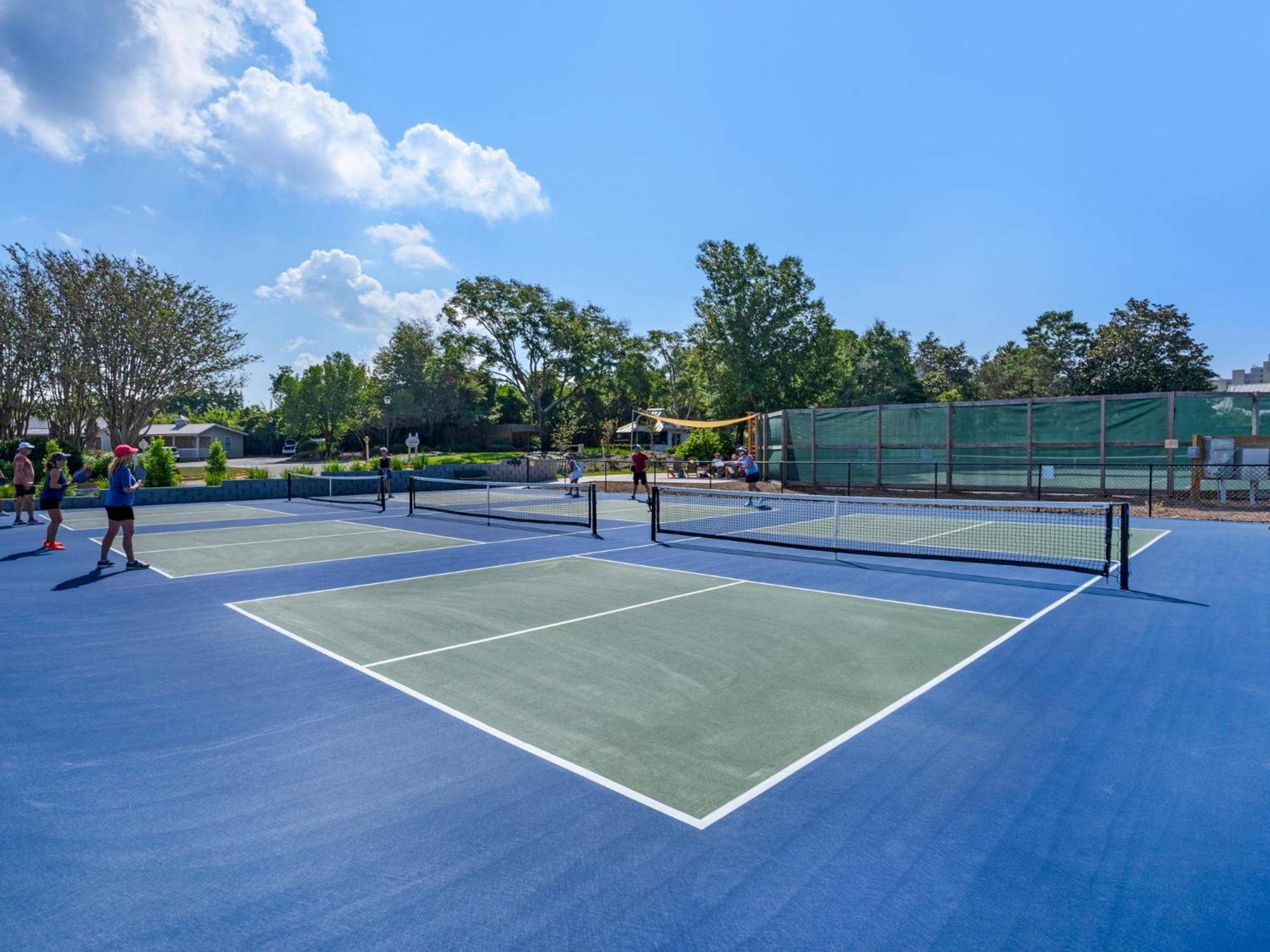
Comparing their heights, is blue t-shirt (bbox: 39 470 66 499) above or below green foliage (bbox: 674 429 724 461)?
below

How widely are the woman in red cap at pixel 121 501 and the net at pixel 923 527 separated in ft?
29.1

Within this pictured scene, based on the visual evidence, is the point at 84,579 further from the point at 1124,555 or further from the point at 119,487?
the point at 1124,555

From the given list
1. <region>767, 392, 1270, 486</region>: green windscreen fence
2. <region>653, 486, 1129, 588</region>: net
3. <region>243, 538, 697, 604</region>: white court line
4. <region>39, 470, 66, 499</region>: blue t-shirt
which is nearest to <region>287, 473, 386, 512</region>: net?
<region>39, 470, 66, 499</region>: blue t-shirt

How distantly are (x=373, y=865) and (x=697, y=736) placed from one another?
7.22 ft

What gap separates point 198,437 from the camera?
68625 millimetres

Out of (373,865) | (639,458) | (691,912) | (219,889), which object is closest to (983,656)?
(691,912)

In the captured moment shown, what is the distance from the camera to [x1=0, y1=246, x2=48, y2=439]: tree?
30531mm

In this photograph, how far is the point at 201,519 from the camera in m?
18.8

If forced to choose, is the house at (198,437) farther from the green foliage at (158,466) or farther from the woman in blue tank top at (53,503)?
the woman in blue tank top at (53,503)

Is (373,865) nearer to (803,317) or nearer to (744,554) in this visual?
(744,554)

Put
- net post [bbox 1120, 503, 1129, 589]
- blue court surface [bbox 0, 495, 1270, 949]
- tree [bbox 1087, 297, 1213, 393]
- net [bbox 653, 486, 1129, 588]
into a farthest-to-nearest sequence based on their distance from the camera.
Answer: tree [bbox 1087, 297, 1213, 393]
net [bbox 653, 486, 1129, 588]
net post [bbox 1120, 503, 1129, 589]
blue court surface [bbox 0, 495, 1270, 949]

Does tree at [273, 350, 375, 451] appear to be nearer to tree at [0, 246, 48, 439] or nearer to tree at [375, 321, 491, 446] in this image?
tree at [375, 321, 491, 446]

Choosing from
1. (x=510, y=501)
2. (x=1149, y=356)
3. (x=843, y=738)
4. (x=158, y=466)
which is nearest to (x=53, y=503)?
(x=158, y=466)

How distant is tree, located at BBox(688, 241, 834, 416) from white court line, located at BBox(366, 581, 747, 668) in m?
34.7
